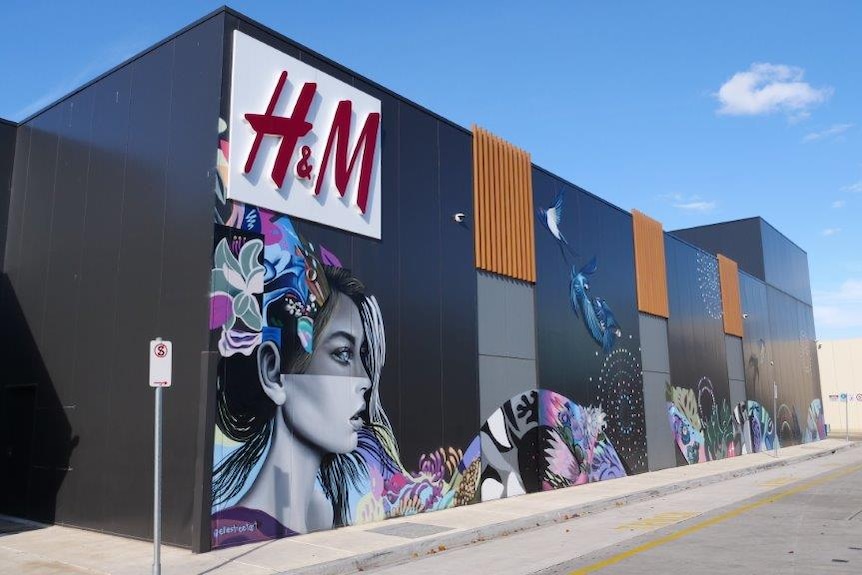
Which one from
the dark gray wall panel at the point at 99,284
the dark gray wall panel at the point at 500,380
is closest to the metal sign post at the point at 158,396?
the dark gray wall panel at the point at 99,284

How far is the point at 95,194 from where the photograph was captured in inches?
519

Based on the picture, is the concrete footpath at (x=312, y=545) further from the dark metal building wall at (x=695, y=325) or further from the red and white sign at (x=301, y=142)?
the dark metal building wall at (x=695, y=325)

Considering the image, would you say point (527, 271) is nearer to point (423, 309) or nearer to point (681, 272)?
point (423, 309)

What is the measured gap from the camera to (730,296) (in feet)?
105

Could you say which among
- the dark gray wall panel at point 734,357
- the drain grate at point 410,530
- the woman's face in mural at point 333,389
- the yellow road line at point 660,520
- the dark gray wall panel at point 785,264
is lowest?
the yellow road line at point 660,520

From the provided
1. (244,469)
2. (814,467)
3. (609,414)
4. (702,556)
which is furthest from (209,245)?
(814,467)

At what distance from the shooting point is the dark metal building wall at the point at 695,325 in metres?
26.6

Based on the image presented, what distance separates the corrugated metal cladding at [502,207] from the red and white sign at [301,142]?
3.66 m

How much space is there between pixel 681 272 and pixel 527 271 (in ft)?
38.6

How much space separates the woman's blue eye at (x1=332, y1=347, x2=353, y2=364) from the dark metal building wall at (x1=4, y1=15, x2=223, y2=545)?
260cm

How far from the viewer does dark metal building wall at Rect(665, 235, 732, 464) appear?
26.6 meters

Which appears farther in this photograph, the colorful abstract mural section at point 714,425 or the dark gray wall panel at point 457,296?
the colorful abstract mural section at point 714,425

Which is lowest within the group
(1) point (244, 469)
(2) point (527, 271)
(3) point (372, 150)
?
(1) point (244, 469)

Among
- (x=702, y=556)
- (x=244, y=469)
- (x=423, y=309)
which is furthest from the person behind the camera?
(x=423, y=309)
